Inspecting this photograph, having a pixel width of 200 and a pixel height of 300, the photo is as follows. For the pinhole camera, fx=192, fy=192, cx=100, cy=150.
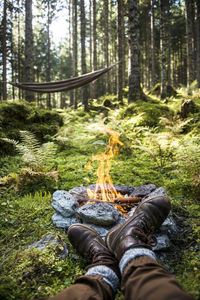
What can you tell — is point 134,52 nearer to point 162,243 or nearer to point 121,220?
point 121,220

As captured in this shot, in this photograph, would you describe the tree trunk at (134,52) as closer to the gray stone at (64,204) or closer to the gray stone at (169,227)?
the gray stone at (64,204)

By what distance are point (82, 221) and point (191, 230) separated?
50.1 inches

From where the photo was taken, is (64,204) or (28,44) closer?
(64,204)

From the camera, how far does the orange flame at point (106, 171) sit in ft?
9.44

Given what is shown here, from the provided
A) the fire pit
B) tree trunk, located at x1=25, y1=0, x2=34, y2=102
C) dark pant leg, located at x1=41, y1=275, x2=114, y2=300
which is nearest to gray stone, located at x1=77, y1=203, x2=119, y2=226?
the fire pit

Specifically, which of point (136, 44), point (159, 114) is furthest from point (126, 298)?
point (136, 44)

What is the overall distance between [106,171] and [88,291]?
2.57 metres

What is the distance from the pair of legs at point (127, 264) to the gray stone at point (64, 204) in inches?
14.6

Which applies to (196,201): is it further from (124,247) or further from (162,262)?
(124,247)

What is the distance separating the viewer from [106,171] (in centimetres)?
377

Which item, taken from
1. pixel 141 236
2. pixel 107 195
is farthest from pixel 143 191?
pixel 141 236

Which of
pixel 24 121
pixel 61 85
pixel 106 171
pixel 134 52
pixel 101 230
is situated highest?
pixel 134 52

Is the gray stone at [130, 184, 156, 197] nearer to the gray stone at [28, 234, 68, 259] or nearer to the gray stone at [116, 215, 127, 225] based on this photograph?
the gray stone at [116, 215, 127, 225]

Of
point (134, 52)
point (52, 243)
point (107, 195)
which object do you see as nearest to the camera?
point (52, 243)
